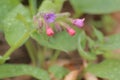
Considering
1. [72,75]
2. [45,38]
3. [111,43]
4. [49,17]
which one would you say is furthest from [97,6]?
[49,17]

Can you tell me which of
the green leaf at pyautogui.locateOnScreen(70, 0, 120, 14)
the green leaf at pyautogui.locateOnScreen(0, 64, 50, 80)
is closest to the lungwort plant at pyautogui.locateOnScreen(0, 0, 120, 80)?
the green leaf at pyautogui.locateOnScreen(0, 64, 50, 80)

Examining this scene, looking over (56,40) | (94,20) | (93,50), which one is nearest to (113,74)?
(93,50)

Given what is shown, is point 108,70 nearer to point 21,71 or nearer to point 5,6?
point 21,71

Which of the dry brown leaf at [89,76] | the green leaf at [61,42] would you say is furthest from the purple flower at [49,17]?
the dry brown leaf at [89,76]

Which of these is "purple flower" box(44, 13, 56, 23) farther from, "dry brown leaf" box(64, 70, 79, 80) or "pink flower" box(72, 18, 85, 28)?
"dry brown leaf" box(64, 70, 79, 80)

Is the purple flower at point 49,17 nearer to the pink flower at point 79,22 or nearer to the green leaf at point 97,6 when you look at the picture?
the pink flower at point 79,22
